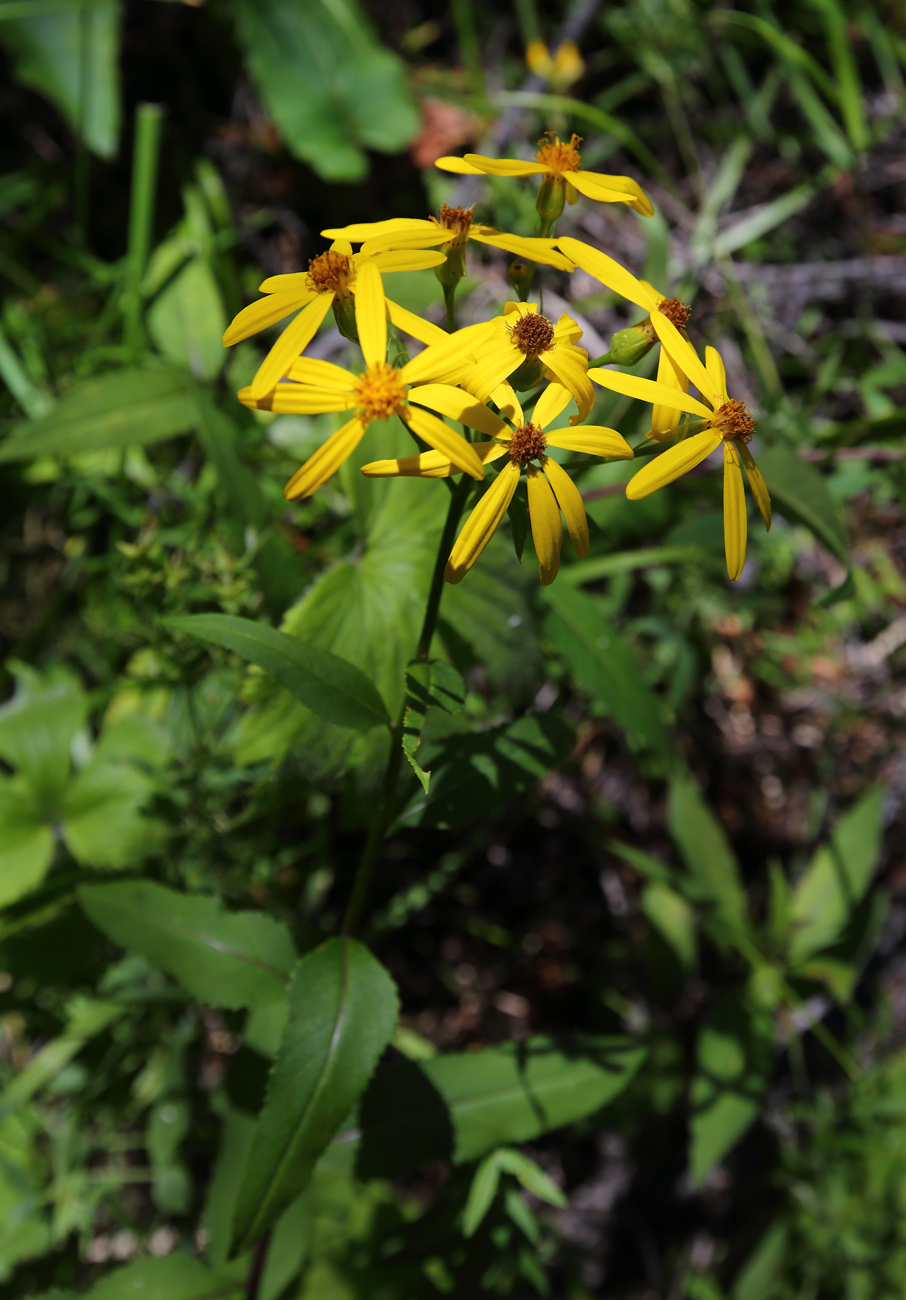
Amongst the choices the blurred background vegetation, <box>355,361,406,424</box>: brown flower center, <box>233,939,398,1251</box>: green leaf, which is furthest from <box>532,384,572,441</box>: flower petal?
<box>233,939,398,1251</box>: green leaf

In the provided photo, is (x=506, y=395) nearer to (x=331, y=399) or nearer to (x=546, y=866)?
(x=331, y=399)

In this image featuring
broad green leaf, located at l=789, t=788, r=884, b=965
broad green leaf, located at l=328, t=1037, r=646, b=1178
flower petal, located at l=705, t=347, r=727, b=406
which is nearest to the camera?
flower petal, located at l=705, t=347, r=727, b=406

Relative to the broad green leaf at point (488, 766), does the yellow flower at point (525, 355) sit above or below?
above

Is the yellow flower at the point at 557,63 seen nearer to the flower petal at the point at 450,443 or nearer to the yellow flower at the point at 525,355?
the yellow flower at the point at 525,355

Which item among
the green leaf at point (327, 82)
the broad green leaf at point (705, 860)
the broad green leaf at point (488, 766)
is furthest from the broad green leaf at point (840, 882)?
the green leaf at point (327, 82)

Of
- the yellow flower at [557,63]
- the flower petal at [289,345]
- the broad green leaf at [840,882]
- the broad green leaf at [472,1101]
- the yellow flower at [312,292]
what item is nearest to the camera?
the flower petal at [289,345]

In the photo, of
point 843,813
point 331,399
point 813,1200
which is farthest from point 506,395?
point 813,1200

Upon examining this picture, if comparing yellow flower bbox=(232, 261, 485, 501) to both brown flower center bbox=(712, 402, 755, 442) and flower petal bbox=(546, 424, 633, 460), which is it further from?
brown flower center bbox=(712, 402, 755, 442)
